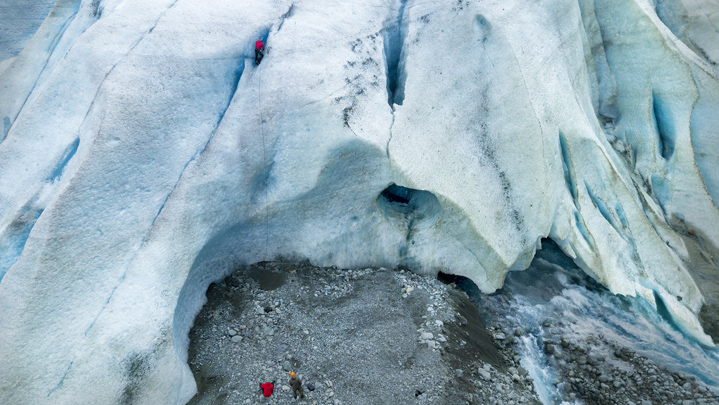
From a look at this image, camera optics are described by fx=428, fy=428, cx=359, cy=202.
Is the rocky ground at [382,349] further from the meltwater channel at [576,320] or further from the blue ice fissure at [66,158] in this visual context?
the blue ice fissure at [66,158]

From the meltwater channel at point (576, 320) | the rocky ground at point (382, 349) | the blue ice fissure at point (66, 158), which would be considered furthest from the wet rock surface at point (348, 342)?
the blue ice fissure at point (66, 158)

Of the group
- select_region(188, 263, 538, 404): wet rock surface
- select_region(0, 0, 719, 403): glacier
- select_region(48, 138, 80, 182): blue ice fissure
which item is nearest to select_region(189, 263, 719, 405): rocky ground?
select_region(188, 263, 538, 404): wet rock surface

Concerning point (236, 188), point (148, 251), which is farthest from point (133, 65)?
point (148, 251)

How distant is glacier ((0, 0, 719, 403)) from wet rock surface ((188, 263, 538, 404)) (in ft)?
1.13

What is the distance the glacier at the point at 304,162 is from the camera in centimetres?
530

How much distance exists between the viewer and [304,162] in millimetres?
6852

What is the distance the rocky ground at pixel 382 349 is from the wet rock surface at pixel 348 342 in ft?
0.05

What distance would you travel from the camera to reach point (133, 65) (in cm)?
612

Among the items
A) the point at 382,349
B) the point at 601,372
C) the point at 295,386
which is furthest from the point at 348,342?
the point at 601,372

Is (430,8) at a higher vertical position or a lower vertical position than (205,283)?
higher

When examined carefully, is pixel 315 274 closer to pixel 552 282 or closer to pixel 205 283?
pixel 205 283

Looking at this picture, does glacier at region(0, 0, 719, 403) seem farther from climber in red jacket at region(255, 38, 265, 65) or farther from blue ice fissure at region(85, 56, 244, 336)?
climber in red jacket at region(255, 38, 265, 65)

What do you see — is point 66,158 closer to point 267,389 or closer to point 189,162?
point 189,162

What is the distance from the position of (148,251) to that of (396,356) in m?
3.66
